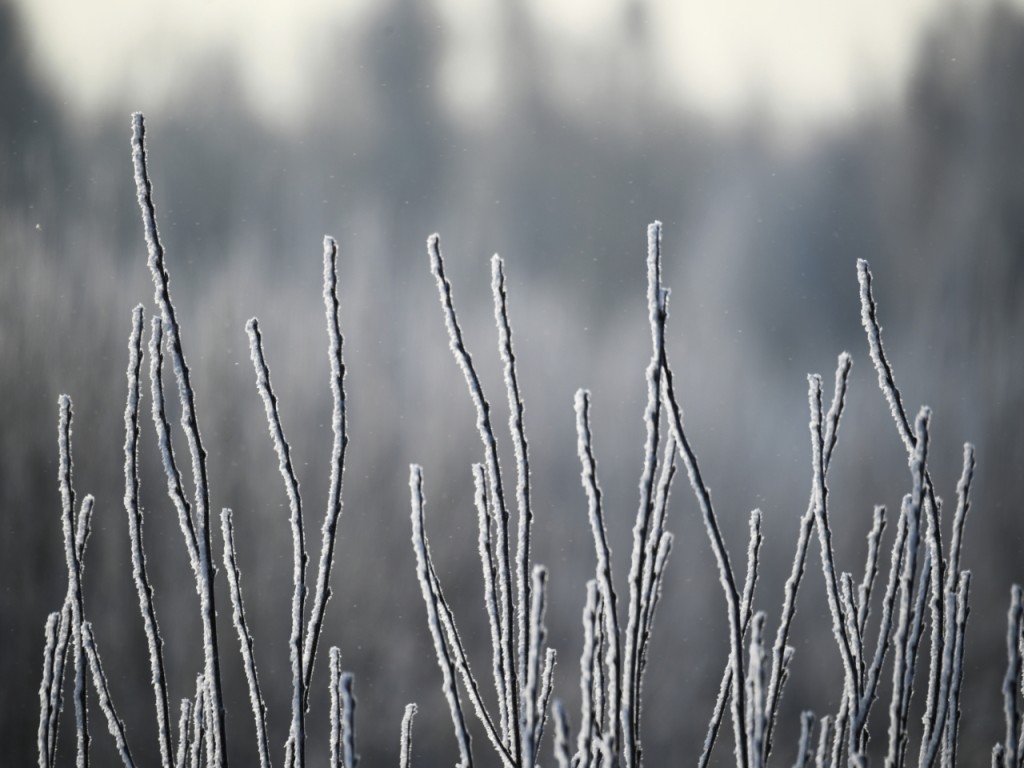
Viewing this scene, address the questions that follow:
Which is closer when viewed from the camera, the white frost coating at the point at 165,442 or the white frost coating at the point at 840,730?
the white frost coating at the point at 165,442

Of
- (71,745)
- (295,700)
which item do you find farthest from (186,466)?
(295,700)

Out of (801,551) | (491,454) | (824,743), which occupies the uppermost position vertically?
(491,454)

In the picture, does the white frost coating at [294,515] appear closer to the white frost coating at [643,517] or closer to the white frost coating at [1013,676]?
the white frost coating at [643,517]

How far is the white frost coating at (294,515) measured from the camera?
75 centimetres

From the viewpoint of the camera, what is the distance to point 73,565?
83 cm

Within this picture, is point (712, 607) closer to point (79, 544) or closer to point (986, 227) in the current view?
point (986, 227)

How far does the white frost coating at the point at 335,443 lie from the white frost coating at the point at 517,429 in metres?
0.17

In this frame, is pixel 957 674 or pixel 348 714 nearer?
pixel 348 714

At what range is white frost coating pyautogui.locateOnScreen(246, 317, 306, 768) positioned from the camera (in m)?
0.75

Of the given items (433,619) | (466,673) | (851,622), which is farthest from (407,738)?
(851,622)

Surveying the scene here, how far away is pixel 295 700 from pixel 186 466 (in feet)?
12.8

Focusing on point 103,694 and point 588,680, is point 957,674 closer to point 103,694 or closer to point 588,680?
point 588,680

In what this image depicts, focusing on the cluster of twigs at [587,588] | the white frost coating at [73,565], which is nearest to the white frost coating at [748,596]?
the cluster of twigs at [587,588]

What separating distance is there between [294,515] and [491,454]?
0.71 feet
